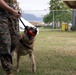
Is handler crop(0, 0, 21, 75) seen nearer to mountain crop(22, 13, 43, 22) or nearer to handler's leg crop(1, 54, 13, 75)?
handler's leg crop(1, 54, 13, 75)

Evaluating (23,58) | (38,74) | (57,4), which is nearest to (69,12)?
(57,4)

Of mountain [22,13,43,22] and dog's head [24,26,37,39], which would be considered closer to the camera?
dog's head [24,26,37,39]

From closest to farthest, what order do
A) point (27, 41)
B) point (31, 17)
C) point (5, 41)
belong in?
point (5, 41), point (27, 41), point (31, 17)

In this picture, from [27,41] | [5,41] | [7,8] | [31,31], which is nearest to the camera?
[7,8]

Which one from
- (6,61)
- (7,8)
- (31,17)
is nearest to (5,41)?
(6,61)

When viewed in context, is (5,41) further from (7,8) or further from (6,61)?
(7,8)

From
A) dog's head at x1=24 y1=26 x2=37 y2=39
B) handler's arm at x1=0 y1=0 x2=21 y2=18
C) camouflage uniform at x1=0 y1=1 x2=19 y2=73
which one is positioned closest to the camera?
handler's arm at x1=0 y1=0 x2=21 y2=18

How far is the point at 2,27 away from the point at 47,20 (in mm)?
33616

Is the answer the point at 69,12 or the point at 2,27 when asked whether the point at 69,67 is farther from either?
the point at 69,12

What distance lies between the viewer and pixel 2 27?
4.45 m

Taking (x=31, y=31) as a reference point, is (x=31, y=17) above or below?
below

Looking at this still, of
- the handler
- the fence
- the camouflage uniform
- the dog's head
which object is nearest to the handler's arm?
the handler

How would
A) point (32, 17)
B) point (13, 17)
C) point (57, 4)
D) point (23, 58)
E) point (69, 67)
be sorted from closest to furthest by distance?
point (13, 17)
point (69, 67)
point (23, 58)
point (32, 17)
point (57, 4)

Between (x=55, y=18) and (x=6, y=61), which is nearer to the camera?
(x=6, y=61)
